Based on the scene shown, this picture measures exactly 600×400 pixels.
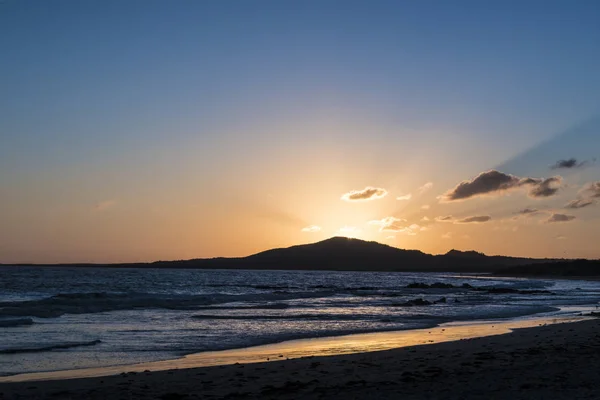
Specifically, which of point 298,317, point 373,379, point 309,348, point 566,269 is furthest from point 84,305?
point 566,269

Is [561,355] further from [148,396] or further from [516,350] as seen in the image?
[148,396]

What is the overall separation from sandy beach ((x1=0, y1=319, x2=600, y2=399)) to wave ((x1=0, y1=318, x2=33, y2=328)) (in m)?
12.5

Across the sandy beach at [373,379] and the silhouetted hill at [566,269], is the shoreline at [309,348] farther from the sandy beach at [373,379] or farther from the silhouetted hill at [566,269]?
the silhouetted hill at [566,269]

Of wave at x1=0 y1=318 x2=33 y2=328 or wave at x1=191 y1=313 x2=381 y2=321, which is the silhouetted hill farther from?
wave at x1=0 y1=318 x2=33 y2=328

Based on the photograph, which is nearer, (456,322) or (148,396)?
(148,396)

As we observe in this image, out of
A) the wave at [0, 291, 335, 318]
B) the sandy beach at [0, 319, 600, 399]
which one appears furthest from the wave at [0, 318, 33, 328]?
the sandy beach at [0, 319, 600, 399]

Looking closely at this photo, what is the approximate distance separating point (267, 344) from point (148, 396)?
30.3 feet

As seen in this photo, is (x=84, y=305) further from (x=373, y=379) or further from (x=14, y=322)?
(x=373, y=379)

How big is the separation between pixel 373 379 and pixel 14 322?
692 inches

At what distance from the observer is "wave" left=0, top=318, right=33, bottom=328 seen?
22641 mm

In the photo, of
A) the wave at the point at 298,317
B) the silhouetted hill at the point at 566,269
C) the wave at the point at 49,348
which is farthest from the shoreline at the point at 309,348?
the silhouetted hill at the point at 566,269

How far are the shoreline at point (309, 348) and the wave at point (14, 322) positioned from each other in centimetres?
1027

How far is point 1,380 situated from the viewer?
12.1 meters

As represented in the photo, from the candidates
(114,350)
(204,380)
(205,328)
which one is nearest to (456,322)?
(205,328)
